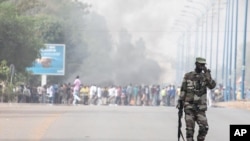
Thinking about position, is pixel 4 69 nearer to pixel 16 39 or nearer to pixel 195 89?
pixel 16 39

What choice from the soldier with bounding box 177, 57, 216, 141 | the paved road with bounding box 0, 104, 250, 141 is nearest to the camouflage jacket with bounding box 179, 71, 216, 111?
the soldier with bounding box 177, 57, 216, 141

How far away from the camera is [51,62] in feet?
196

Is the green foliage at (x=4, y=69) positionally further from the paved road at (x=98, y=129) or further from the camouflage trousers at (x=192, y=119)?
the camouflage trousers at (x=192, y=119)

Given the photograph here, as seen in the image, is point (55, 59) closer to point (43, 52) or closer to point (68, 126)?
point (43, 52)

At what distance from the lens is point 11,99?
1933 inches

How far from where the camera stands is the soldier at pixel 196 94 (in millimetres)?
13359

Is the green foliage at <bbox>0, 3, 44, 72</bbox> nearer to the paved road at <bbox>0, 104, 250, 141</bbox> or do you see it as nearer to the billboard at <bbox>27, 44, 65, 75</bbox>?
the billboard at <bbox>27, 44, 65, 75</bbox>

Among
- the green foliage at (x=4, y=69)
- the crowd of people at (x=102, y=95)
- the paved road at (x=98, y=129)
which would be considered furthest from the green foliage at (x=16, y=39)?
the paved road at (x=98, y=129)

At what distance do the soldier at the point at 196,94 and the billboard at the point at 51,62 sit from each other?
45.9 metres

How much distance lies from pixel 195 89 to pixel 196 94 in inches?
3.9

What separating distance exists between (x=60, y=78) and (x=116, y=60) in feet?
77.2

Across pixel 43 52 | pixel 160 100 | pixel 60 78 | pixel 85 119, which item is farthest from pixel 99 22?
pixel 85 119

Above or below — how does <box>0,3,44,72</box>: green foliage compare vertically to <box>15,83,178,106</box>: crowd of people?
above

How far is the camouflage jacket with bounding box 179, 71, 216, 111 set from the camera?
13.4 metres
